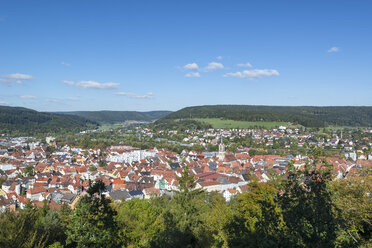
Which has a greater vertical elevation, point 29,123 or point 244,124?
point 244,124

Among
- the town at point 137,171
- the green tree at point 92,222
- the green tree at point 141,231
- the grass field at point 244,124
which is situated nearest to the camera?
the green tree at point 92,222

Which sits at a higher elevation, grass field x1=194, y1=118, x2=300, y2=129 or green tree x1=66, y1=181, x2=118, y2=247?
green tree x1=66, y1=181, x2=118, y2=247

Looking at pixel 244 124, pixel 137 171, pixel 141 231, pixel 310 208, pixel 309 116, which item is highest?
pixel 309 116

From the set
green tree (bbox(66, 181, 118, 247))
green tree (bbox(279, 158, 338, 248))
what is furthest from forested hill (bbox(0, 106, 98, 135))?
green tree (bbox(279, 158, 338, 248))

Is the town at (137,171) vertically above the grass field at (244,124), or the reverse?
the grass field at (244,124)

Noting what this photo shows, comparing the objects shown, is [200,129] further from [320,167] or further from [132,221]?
[320,167]

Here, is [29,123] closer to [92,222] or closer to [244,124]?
[244,124]

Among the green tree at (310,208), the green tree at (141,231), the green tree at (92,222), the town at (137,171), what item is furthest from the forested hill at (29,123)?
the green tree at (310,208)

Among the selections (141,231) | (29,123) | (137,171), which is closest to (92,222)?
(141,231)

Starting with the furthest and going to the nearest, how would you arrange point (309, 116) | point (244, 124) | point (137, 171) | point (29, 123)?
1. point (29, 123)
2. point (309, 116)
3. point (244, 124)
4. point (137, 171)

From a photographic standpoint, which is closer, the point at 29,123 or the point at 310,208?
the point at 310,208

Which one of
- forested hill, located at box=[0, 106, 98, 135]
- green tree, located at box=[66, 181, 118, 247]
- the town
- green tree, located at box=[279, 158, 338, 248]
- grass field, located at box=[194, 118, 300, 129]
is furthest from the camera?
forested hill, located at box=[0, 106, 98, 135]

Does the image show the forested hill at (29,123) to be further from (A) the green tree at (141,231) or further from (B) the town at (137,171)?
(A) the green tree at (141,231)

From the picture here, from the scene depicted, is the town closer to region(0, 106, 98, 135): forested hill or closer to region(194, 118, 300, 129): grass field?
region(194, 118, 300, 129): grass field
